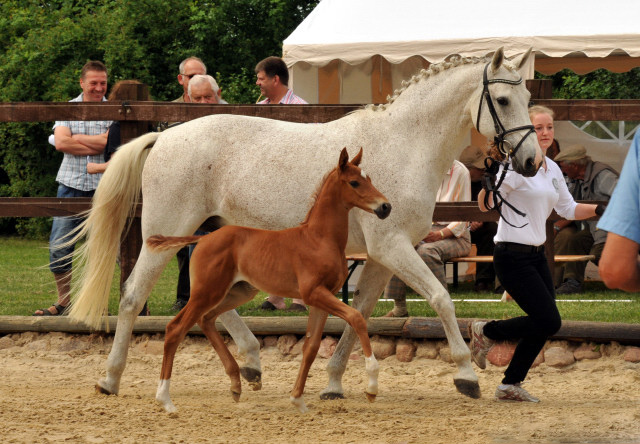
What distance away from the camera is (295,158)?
19.3 ft

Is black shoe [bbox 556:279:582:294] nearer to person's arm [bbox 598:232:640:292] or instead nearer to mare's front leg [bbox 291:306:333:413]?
mare's front leg [bbox 291:306:333:413]

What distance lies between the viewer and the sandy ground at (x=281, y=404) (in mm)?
4836

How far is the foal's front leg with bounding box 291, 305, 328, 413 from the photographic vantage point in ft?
17.3

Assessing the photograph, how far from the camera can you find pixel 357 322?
16.3ft

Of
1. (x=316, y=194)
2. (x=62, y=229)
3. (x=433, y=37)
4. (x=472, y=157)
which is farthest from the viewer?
(x=433, y=37)

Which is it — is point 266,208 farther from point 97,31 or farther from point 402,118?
point 97,31

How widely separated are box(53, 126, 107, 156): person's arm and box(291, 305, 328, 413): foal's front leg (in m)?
3.11

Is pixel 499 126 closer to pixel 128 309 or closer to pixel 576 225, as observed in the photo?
pixel 128 309

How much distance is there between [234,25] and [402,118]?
13087 mm

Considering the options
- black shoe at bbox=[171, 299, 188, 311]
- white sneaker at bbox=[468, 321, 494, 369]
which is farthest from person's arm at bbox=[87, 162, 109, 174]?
white sneaker at bbox=[468, 321, 494, 369]

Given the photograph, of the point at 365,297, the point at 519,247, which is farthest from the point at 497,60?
the point at 365,297

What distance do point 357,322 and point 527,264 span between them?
46.2 inches

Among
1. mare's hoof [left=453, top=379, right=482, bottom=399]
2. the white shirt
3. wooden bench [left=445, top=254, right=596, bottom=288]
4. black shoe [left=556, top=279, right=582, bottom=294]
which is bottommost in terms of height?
black shoe [left=556, top=279, right=582, bottom=294]

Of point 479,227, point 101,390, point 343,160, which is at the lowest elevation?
point 479,227
